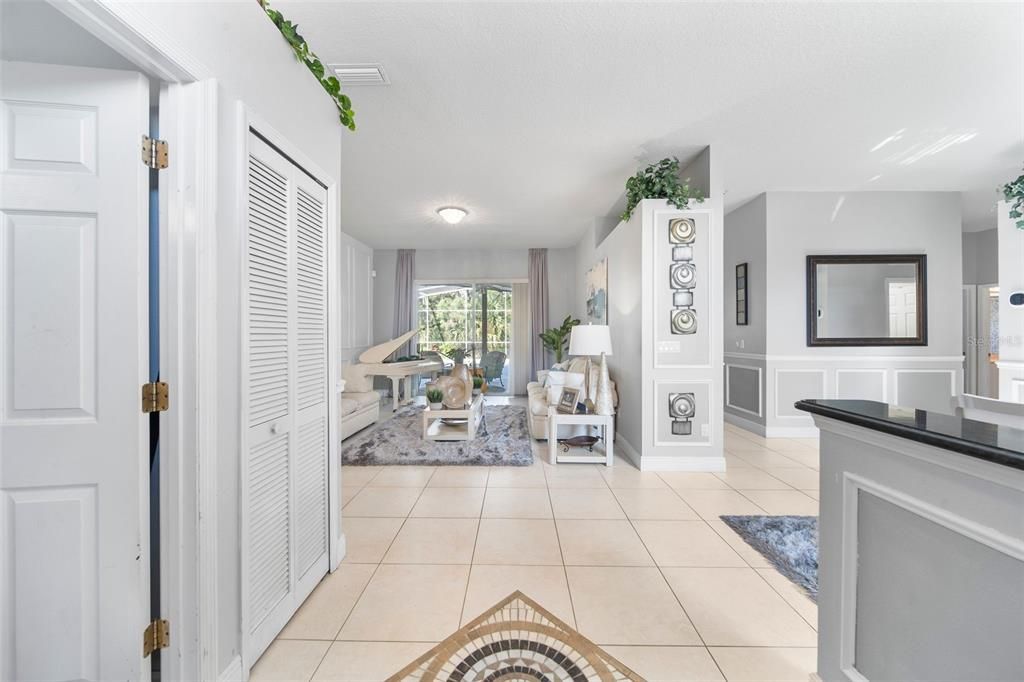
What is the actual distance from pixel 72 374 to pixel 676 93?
3.28 meters

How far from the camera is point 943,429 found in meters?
0.88

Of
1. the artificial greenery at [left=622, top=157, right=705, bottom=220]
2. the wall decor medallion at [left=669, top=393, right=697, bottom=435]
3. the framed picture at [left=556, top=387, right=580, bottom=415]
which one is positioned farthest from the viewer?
the framed picture at [left=556, top=387, right=580, bottom=415]

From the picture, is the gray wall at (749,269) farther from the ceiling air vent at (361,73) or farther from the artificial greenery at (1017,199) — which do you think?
the ceiling air vent at (361,73)

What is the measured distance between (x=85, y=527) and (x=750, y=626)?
2347mm

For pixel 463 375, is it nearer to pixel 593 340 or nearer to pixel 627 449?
pixel 593 340

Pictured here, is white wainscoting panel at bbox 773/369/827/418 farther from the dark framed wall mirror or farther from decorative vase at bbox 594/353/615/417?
decorative vase at bbox 594/353/615/417

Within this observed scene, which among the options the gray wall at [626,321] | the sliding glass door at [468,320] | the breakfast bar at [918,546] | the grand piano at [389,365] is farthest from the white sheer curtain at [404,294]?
the breakfast bar at [918,546]

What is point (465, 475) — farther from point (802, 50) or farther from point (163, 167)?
point (802, 50)

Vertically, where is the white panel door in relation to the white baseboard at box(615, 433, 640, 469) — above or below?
above

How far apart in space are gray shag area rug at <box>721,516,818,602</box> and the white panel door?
265cm

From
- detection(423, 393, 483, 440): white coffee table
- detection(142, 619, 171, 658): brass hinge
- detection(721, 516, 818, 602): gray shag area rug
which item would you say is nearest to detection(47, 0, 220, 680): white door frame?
detection(142, 619, 171, 658): brass hinge

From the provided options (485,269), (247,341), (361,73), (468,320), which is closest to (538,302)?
(485,269)

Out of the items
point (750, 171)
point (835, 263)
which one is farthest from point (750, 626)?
point (835, 263)

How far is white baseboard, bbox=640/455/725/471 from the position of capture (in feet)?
11.5
